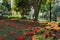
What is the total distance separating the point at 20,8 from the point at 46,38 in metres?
31.4

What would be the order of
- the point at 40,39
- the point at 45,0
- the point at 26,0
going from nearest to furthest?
the point at 40,39 < the point at 45,0 < the point at 26,0

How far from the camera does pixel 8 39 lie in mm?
9586

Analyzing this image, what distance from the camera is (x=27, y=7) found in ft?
126

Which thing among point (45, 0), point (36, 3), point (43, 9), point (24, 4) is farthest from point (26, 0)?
point (43, 9)

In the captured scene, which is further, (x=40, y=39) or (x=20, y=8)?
(x=20, y=8)

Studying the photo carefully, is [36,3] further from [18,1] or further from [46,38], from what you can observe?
[46,38]

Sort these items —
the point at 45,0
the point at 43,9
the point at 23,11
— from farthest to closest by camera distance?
the point at 43,9
the point at 23,11
the point at 45,0

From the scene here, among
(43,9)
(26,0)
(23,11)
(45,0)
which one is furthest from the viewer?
(43,9)

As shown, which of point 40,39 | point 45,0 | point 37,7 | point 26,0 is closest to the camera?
point 40,39

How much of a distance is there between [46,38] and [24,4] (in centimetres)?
2974

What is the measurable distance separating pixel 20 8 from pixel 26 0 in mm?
3131

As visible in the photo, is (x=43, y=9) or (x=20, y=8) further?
(x=43, y=9)

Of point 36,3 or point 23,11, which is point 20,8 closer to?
point 23,11

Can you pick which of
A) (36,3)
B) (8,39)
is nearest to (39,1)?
(36,3)
